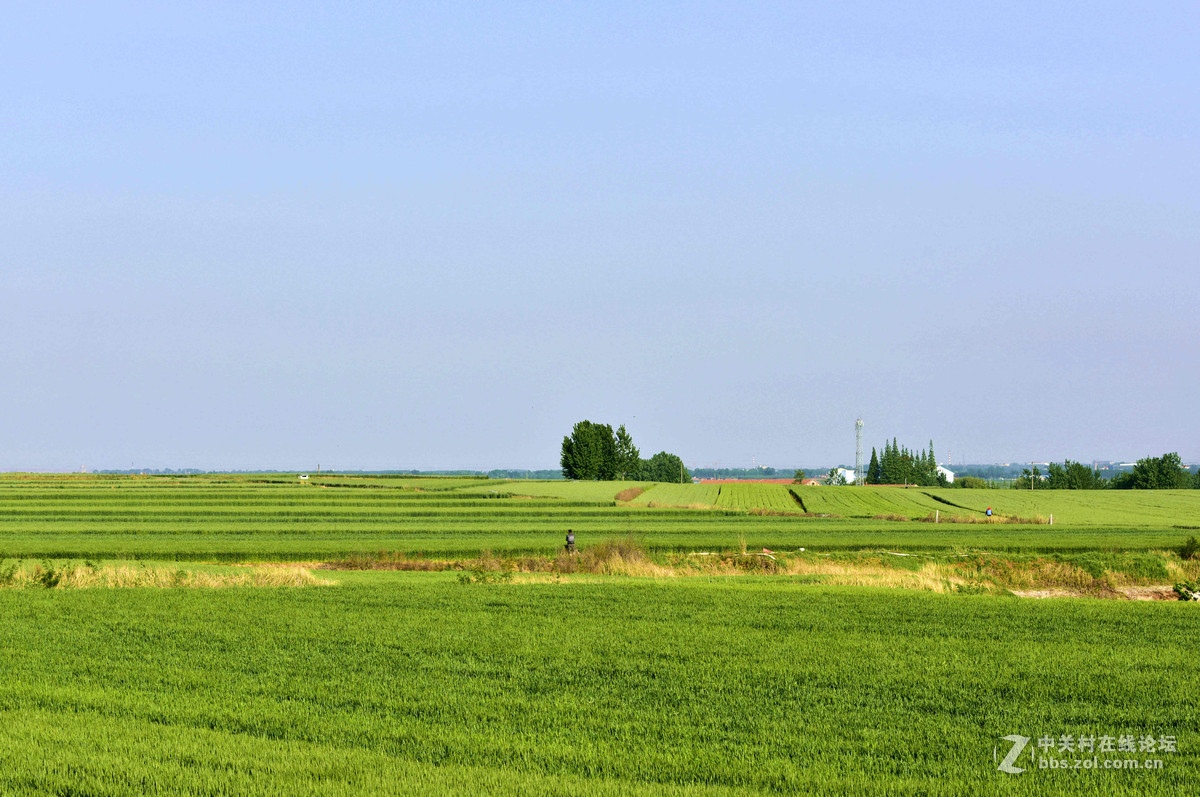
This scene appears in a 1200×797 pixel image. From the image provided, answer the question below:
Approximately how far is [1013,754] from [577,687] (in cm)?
647

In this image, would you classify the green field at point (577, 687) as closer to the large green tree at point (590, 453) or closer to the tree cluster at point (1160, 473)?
the large green tree at point (590, 453)

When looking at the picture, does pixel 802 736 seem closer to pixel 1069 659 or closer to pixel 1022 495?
pixel 1069 659

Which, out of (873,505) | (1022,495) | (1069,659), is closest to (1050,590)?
(1069,659)

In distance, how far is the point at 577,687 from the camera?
568 inches

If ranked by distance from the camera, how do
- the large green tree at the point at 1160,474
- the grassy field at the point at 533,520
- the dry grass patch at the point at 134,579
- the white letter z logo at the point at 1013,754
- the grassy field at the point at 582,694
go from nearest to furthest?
the grassy field at the point at 582,694 → the white letter z logo at the point at 1013,754 → the dry grass patch at the point at 134,579 → the grassy field at the point at 533,520 → the large green tree at the point at 1160,474

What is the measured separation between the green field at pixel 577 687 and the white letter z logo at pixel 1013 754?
0.44 ft

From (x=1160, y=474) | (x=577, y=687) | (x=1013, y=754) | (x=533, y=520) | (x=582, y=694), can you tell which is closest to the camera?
(x=1013, y=754)

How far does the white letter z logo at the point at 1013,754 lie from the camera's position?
33.5 feet

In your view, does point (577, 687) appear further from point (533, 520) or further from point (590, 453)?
point (590, 453)

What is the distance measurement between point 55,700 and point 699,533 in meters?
47.1

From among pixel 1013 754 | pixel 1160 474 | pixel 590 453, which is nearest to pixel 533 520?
pixel 1013 754

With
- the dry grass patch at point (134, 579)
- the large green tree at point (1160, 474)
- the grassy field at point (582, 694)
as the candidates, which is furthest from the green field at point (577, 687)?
the large green tree at point (1160, 474)

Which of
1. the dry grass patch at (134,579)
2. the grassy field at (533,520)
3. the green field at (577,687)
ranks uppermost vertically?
the green field at (577,687)

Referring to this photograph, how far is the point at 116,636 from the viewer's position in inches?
760
